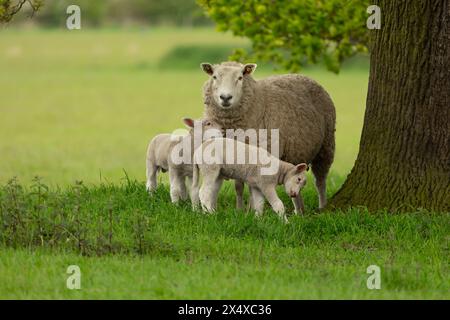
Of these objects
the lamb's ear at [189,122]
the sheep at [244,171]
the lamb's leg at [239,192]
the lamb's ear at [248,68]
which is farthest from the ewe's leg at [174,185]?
the lamb's ear at [248,68]

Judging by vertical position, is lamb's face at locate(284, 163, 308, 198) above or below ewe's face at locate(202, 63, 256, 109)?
below

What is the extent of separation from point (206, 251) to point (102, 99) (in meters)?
32.5

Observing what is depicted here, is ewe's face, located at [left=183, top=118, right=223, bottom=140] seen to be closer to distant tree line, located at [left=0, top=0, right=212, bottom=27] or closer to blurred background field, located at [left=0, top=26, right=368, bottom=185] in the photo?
blurred background field, located at [left=0, top=26, right=368, bottom=185]

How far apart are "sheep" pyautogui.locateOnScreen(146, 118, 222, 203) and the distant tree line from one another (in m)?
71.0

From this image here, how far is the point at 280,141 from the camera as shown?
1054 cm

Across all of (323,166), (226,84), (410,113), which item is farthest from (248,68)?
(323,166)

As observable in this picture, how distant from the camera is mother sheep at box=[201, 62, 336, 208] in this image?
402 inches

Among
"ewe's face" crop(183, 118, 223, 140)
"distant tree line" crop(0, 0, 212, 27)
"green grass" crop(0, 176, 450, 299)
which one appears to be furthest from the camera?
"distant tree line" crop(0, 0, 212, 27)

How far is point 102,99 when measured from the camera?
1587 inches

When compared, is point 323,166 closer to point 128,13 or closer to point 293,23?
point 293,23

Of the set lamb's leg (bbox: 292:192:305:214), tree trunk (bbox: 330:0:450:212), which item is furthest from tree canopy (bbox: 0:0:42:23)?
tree trunk (bbox: 330:0:450:212)

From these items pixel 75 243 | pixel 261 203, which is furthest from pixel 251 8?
pixel 75 243
